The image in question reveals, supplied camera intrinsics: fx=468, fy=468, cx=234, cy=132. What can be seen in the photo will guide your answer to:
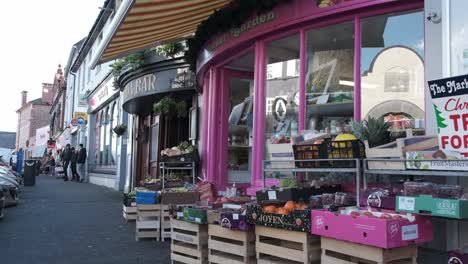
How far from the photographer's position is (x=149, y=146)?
530 inches

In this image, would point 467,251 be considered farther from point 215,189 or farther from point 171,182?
point 171,182

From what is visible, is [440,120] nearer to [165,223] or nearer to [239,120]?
[239,120]

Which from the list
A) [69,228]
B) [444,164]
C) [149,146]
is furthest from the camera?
[149,146]

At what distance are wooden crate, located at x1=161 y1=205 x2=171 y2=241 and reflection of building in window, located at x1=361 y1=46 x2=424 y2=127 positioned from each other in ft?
12.4

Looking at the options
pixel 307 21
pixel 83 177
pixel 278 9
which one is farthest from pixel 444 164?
Result: pixel 83 177

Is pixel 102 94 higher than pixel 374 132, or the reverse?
pixel 102 94

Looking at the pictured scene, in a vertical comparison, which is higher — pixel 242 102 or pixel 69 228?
pixel 242 102

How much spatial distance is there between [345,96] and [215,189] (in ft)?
10.1

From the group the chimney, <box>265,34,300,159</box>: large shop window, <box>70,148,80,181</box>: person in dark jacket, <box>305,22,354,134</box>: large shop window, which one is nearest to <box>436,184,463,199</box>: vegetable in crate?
<box>305,22,354,134</box>: large shop window

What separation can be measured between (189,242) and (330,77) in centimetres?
247

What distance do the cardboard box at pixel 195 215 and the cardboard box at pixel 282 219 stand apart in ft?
2.12

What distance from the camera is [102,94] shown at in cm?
2045

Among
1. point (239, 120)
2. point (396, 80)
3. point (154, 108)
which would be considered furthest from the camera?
point (154, 108)

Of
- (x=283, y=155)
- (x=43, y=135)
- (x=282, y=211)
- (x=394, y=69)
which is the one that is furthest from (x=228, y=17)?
(x=43, y=135)
